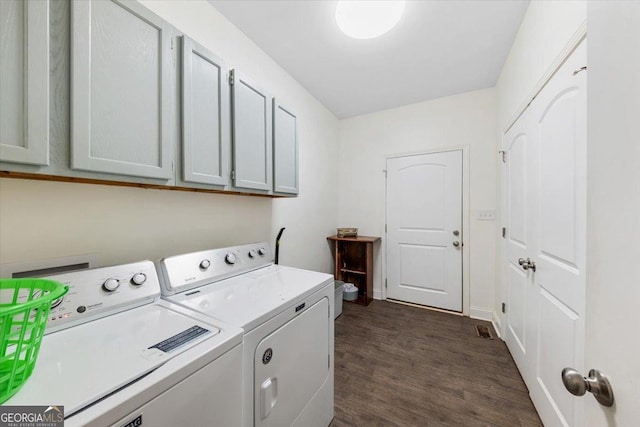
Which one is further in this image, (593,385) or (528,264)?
(528,264)

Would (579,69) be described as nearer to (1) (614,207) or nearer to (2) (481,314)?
(1) (614,207)

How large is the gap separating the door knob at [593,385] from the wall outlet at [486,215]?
2620mm

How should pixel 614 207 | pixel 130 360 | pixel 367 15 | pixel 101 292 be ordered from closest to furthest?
pixel 614 207
pixel 130 360
pixel 101 292
pixel 367 15

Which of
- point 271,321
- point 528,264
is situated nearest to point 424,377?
point 528,264

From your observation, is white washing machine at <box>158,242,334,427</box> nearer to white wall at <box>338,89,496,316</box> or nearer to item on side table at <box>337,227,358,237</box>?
item on side table at <box>337,227,358,237</box>

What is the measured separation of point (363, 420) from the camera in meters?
1.45

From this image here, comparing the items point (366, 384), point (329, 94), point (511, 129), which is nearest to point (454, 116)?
point (511, 129)

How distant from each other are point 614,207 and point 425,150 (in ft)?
9.38

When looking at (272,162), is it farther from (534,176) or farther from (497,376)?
(497,376)

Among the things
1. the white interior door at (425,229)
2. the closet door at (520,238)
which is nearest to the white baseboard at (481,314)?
the white interior door at (425,229)

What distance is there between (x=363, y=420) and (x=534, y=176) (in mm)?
1945

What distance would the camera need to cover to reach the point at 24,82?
2.27 ft

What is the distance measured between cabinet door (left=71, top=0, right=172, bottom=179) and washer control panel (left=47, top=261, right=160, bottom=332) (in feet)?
1.35

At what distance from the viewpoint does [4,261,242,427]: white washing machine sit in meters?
0.53
